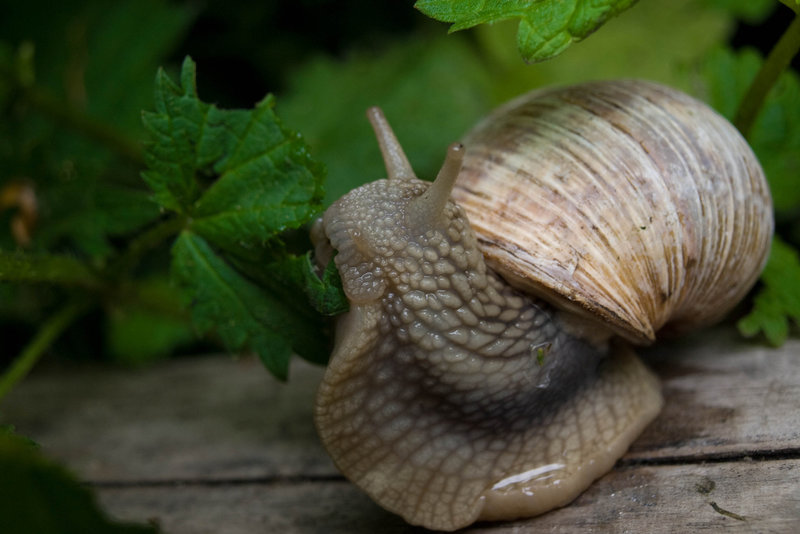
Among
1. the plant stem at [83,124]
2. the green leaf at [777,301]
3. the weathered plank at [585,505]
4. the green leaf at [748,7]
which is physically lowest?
the weathered plank at [585,505]

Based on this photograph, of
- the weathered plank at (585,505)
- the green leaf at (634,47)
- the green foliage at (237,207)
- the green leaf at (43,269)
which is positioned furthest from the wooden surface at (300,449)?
the green leaf at (634,47)

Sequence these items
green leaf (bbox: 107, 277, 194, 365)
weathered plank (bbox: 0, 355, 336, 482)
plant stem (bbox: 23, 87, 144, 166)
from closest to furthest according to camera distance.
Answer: weathered plank (bbox: 0, 355, 336, 482) < plant stem (bbox: 23, 87, 144, 166) < green leaf (bbox: 107, 277, 194, 365)

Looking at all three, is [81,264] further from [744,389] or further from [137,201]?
[744,389]

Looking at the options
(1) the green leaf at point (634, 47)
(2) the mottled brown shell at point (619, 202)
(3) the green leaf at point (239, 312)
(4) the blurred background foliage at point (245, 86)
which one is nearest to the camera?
(2) the mottled brown shell at point (619, 202)

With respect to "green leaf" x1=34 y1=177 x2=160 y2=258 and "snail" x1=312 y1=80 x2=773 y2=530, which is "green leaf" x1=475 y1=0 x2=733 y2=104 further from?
"green leaf" x1=34 y1=177 x2=160 y2=258

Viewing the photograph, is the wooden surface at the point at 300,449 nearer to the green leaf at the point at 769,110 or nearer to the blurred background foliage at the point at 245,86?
the blurred background foliage at the point at 245,86

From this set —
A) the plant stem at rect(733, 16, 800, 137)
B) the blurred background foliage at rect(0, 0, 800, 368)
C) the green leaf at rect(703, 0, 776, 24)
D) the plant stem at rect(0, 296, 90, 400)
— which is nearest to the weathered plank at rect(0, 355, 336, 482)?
the blurred background foliage at rect(0, 0, 800, 368)

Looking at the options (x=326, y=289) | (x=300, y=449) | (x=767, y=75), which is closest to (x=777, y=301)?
(x=767, y=75)

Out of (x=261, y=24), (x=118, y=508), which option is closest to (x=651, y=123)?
(x=118, y=508)
